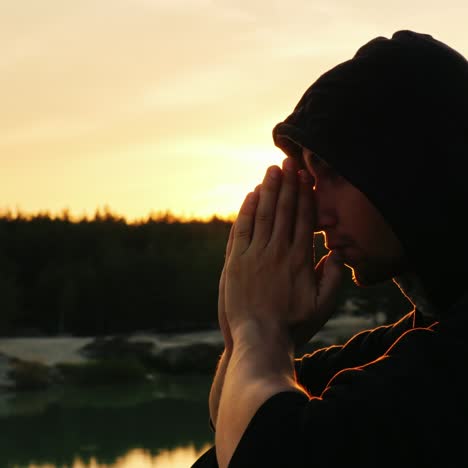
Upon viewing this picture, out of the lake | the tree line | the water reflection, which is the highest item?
the tree line

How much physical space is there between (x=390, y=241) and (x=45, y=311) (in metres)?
24.8

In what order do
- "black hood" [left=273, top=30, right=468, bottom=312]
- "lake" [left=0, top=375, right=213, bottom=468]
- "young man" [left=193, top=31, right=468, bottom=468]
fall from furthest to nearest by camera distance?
"lake" [left=0, top=375, right=213, bottom=468] → "black hood" [left=273, top=30, right=468, bottom=312] → "young man" [left=193, top=31, right=468, bottom=468]

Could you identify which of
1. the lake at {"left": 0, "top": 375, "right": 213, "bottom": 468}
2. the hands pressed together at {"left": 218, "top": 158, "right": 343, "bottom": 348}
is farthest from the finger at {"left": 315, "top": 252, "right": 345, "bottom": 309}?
the lake at {"left": 0, "top": 375, "right": 213, "bottom": 468}

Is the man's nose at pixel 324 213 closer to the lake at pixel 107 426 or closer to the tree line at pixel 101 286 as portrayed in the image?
the lake at pixel 107 426

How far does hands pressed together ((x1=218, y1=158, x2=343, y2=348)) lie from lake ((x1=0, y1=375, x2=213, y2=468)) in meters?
11.1

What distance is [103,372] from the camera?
1916 centimetres

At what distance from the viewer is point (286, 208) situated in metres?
1.12

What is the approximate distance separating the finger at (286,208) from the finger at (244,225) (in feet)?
0.12

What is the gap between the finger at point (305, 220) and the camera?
1104 mm

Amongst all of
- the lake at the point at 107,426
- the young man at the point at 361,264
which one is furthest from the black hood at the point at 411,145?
the lake at the point at 107,426

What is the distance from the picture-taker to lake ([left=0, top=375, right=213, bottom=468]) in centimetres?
1285

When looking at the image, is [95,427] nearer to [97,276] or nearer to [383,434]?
[97,276]

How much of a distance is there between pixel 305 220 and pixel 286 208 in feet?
0.09

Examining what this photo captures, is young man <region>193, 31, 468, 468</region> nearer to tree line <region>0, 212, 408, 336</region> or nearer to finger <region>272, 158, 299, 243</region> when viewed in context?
finger <region>272, 158, 299, 243</region>
